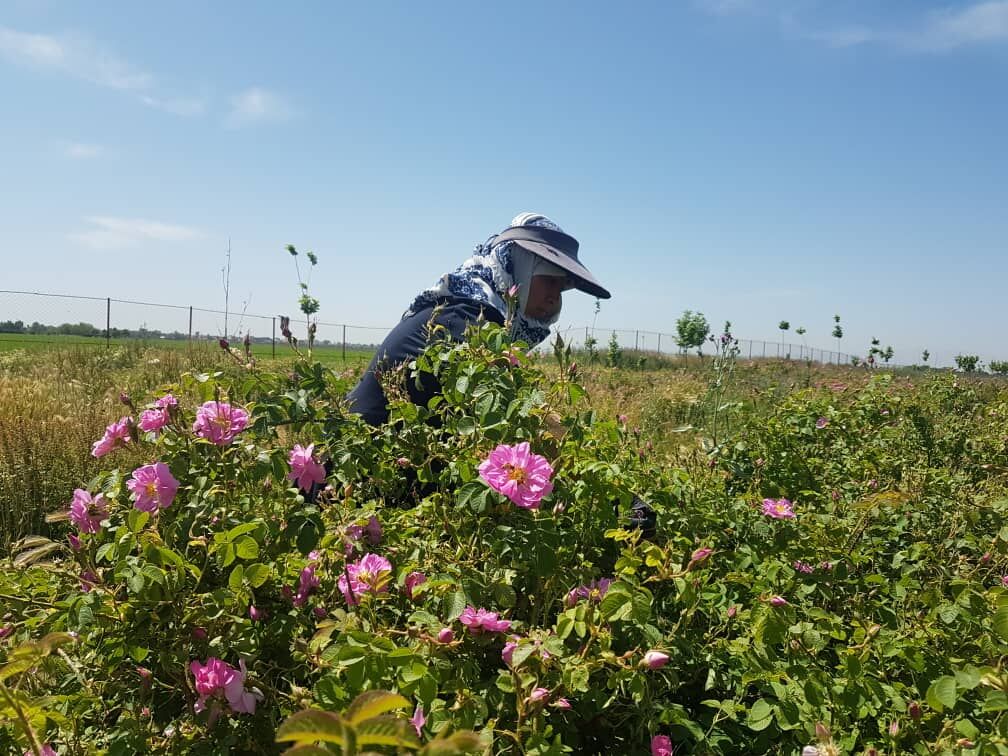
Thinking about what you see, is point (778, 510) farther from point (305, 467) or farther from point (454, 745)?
point (454, 745)

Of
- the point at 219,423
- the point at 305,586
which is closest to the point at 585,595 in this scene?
the point at 305,586

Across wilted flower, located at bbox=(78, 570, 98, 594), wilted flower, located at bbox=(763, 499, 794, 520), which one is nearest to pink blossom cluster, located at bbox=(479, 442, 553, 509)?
wilted flower, located at bbox=(78, 570, 98, 594)

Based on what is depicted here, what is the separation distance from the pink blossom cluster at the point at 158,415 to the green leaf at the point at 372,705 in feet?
3.45

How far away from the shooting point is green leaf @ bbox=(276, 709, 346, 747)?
0.41 m

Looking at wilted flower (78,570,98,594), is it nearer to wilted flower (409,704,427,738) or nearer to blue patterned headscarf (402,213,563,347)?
wilted flower (409,704,427,738)

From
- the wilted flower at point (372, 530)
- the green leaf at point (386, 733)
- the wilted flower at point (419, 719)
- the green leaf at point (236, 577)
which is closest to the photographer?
the green leaf at point (386, 733)

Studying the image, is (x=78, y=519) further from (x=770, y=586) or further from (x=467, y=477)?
(x=770, y=586)

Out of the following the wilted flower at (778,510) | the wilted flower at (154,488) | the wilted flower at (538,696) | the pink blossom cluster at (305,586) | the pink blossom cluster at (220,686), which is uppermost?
the wilted flower at (154,488)

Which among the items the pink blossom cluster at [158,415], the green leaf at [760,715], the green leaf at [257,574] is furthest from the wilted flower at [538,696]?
the pink blossom cluster at [158,415]

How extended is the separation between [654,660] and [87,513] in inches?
46.7

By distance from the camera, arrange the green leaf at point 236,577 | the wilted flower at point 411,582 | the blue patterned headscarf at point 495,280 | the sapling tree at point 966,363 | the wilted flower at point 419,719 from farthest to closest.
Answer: the sapling tree at point 966,363 < the blue patterned headscarf at point 495,280 < the wilted flower at point 411,582 < the green leaf at point 236,577 < the wilted flower at point 419,719

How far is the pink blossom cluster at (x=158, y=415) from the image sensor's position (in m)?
1.27

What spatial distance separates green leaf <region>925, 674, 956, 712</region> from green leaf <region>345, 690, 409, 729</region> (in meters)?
1.06

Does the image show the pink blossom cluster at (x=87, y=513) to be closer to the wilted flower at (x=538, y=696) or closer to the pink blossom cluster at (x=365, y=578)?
the pink blossom cluster at (x=365, y=578)
